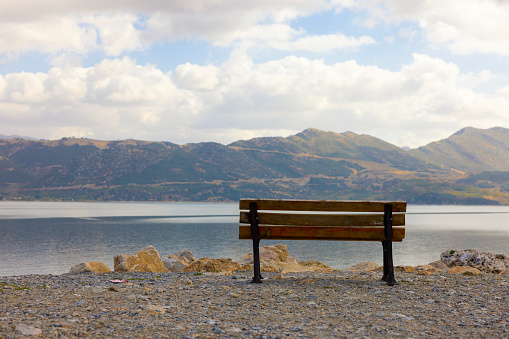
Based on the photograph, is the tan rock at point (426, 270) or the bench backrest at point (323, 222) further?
the tan rock at point (426, 270)

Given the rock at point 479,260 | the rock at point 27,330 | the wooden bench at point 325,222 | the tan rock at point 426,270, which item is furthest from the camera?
the rock at point 479,260

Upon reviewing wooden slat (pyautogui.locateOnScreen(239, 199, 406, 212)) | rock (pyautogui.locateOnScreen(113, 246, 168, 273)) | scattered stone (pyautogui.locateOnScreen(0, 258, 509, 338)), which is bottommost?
rock (pyautogui.locateOnScreen(113, 246, 168, 273))

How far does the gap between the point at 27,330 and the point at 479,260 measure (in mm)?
18314

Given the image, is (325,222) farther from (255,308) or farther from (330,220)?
(255,308)

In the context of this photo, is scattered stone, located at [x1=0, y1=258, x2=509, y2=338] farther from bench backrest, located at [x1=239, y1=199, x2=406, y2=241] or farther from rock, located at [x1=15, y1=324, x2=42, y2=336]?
bench backrest, located at [x1=239, y1=199, x2=406, y2=241]

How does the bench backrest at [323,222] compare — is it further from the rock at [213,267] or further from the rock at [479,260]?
the rock at [479,260]

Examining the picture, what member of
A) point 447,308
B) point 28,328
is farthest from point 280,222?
point 28,328

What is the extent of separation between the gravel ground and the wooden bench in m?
1.15

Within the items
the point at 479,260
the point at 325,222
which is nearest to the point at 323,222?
the point at 325,222

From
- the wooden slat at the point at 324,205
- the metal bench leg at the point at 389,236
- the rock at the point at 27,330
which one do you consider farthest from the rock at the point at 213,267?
the rock at the point at 27,330

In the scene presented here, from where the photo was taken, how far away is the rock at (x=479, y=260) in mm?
19016

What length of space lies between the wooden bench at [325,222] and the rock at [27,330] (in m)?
5.24

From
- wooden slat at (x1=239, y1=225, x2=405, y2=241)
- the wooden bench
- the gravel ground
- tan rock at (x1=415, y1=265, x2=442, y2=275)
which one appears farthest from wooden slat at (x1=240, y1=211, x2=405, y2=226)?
tan rock at (x1=415, y1=265, x2=442, y2=275)

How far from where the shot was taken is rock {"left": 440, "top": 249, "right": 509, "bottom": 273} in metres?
19.0
